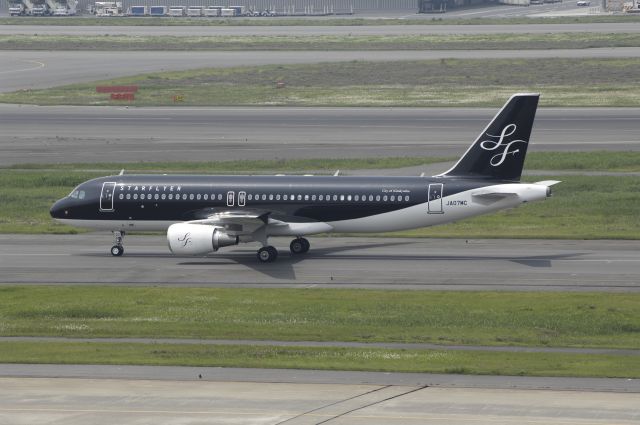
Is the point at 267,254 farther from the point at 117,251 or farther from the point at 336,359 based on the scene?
the point at 336,359

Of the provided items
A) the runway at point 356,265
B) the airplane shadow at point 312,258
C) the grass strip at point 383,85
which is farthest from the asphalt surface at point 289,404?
the grass strip at point 383,85

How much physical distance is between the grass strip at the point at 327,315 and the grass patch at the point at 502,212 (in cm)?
1547

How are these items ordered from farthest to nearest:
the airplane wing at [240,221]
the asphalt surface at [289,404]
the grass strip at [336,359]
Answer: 1. the airplane wing at [240,221]
2. the grass strip at [336,359]
3. the asphalt surface at [289,404]

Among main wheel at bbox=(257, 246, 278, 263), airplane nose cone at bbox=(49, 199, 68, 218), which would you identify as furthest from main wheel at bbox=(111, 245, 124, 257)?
main wheel at bbox=(257, 246, 278, 263)

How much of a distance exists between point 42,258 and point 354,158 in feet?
101

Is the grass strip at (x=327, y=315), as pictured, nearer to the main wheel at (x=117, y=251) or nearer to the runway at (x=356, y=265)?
the runway at (x=356, y=265)

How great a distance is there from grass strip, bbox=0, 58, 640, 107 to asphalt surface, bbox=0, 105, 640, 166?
448 centimetres

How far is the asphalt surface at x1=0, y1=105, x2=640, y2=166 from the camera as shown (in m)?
82.7

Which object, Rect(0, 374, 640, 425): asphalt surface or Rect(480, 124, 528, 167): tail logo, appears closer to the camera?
Rect(0, 374, 640, 425): asphalt surface

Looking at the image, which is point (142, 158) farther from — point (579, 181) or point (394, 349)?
point (394, 349)

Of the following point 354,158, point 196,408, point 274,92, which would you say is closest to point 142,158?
point 354,158

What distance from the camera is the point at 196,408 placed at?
2917 centimetres

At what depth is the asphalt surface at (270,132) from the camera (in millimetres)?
82688

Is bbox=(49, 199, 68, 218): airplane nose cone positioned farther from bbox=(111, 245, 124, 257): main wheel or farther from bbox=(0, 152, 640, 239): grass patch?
bbox=(0, 152, 640, 239): grass patch
